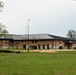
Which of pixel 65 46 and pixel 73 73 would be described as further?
pixel 65 46

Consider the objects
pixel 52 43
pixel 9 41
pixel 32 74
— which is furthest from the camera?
pixel 9 41

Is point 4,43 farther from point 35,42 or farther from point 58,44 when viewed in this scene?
point 58,44

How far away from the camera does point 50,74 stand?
19.5 metres

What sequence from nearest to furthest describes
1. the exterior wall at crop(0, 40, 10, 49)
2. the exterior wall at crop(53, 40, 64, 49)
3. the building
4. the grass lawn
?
the grass lawn → the exterior wall at crop(53, 40, 64, 49) → the building → the exterior wall at crop(0, 40, 10, 49)

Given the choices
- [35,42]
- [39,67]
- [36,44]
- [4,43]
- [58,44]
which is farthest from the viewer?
[4,43]

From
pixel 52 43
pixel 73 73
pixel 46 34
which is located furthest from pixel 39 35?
pixel 73 73

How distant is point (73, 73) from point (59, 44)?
111385mm

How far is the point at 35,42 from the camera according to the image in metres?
134

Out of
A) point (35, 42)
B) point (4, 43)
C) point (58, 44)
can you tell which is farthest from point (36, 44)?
point (4, 43)

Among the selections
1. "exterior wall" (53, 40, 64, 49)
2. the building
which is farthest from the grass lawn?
"exterior wall" (53, 40, 64, 49)

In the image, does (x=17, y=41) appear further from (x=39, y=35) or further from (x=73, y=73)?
(x=73, y=73)

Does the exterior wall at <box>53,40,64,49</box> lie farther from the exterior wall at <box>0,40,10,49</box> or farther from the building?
the exterior wall at <box>0,40,10,49</box>

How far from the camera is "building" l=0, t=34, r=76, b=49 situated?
131m

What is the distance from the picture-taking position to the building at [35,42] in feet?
429
